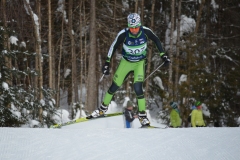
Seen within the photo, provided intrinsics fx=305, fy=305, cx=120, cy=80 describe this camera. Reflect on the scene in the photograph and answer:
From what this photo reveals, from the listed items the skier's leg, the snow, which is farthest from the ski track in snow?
the skier's leg

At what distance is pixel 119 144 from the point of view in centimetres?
383

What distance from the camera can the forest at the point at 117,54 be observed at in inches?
392

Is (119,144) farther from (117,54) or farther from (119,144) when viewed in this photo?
(117,54)

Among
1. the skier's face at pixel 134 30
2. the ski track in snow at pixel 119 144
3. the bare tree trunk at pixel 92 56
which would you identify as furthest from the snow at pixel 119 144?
the bare tree trunk at pixel 92 56

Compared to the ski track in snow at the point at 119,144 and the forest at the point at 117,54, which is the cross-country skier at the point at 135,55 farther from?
the forest at the point at 117,54

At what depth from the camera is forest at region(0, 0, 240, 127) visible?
32.7ft

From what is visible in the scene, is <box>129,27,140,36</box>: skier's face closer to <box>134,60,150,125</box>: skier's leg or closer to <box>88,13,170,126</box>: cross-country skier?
<box>88,13,170,126</box>: cross-country skier

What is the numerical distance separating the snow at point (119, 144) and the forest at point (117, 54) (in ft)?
16.5

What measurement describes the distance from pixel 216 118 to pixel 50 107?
9104mm

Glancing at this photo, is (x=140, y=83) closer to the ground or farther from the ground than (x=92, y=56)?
farther from the ground

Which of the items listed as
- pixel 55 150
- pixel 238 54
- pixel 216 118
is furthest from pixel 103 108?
pixel 238 54

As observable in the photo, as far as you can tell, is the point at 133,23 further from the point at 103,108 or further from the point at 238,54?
the point at 238,54

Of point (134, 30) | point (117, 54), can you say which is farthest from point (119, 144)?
point (117, 54)

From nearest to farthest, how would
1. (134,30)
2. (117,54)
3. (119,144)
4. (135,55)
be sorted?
(119,144), (134,30), (135,55), (117,54)
